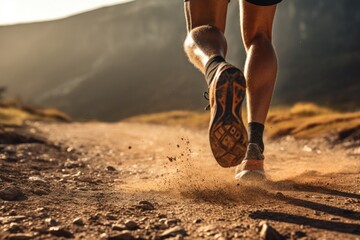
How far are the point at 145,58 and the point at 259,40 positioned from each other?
61279 mm

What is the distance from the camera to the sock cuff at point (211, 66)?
2.20m

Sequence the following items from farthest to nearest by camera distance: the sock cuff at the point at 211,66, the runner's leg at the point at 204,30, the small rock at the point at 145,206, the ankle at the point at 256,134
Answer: the ankle at the point at 256,134
the runner's leg at the point at 204,30
the sock cuff at the point at 211,66
the small rock at the point at 145,206

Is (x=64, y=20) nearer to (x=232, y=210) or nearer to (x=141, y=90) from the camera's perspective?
(x=141, y=90)

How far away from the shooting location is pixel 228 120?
2066mm

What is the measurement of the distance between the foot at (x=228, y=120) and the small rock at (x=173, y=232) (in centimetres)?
56

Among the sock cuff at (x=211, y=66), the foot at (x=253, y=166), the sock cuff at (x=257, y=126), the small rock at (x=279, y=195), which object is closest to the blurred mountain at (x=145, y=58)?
the sock cuff at (x=257, y=126)

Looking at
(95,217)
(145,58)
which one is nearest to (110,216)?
(95,217)

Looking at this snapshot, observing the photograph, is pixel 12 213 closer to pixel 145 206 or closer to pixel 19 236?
pixel 19 236

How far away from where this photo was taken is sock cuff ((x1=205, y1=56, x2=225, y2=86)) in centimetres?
220

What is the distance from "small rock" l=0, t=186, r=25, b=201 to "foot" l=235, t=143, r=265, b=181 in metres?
1.27

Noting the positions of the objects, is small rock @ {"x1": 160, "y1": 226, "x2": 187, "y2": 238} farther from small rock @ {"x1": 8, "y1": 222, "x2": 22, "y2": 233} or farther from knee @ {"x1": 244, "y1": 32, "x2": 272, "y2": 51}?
knee @ {"x1": 244, "y1": 32, "x2": 272, "y2": 51}

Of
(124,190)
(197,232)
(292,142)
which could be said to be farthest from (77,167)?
(292,142)

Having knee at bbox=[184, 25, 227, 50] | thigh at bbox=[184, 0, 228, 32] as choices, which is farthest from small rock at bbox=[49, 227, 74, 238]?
thigh at bbox=[184, 0, 228, 32]

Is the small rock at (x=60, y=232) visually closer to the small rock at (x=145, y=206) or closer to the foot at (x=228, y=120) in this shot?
the small rock at (x=145, y=206)
